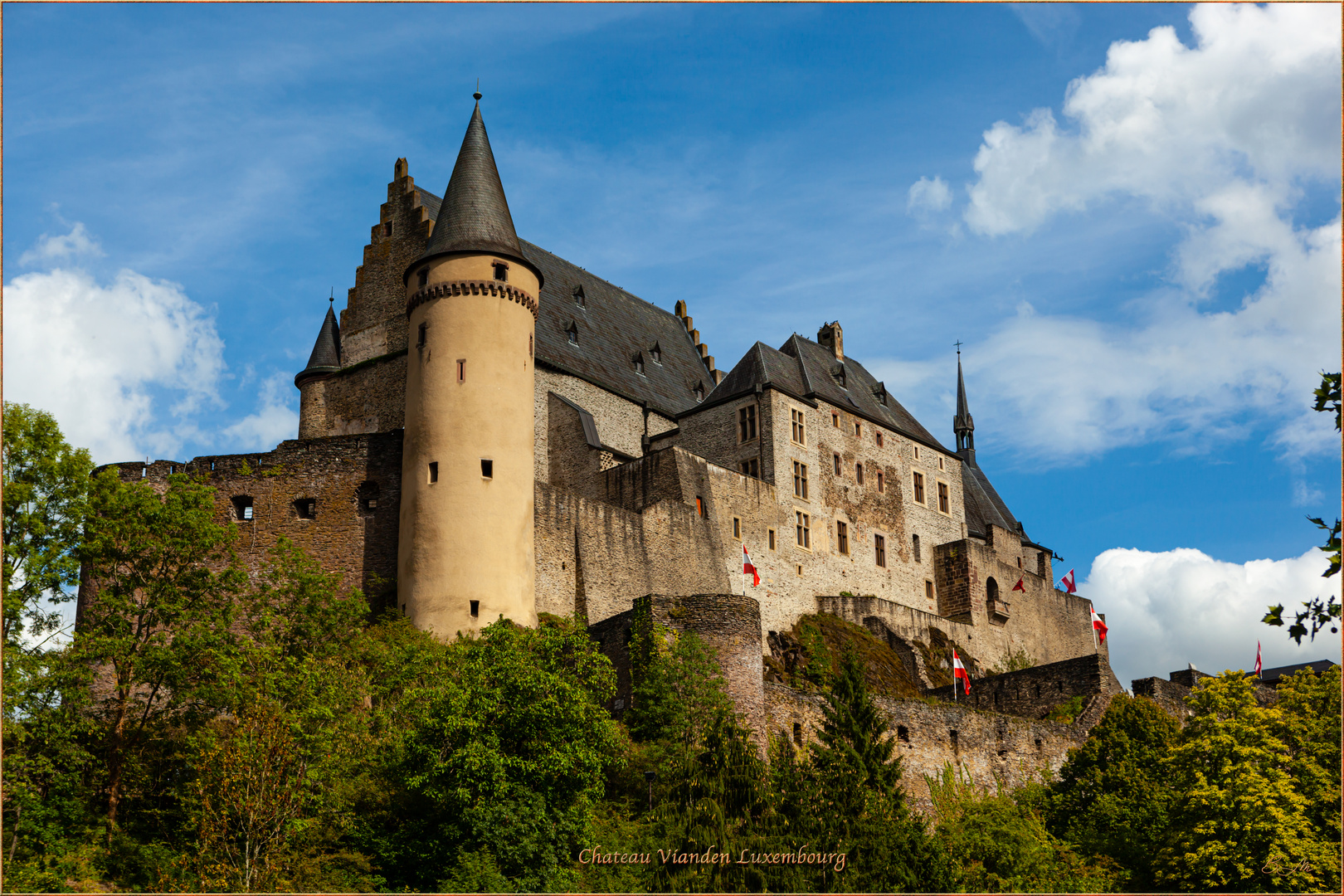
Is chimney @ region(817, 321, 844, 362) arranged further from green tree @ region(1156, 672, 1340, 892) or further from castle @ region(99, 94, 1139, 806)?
green tree @ region(1156, 672, 1340, 892)

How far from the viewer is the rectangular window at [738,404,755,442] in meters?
52.0

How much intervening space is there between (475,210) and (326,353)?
10027 millimetres

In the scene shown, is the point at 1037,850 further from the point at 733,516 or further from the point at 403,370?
the point at 403,370

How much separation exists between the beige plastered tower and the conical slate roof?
4 cm

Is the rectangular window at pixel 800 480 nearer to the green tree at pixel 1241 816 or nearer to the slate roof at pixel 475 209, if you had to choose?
the slate roof at pixel 475 209

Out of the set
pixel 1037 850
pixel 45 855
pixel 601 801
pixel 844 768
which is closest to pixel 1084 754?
pixel 1037 850

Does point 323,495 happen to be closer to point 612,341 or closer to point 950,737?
point 612,341

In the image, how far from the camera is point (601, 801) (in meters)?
29.0

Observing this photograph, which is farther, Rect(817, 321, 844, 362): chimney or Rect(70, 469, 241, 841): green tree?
Rect(817, 321, 844, 362): chimney

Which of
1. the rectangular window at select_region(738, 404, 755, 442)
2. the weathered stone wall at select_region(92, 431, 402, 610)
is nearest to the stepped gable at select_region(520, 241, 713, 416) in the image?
the rectangular window at select_region(738, 404, 755, 442)

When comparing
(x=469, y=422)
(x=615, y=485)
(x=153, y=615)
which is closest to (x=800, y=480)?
(x=615, y=485)

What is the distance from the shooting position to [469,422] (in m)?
41.1

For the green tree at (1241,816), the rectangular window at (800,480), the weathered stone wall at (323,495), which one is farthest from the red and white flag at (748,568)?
the green tree at (1241,816)

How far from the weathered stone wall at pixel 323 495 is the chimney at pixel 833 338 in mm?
23981
